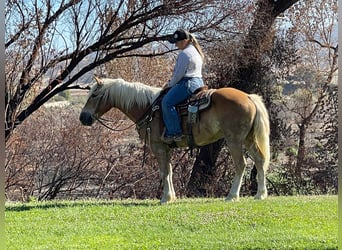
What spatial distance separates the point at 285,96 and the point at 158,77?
4306mm

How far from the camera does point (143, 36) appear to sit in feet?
40.0

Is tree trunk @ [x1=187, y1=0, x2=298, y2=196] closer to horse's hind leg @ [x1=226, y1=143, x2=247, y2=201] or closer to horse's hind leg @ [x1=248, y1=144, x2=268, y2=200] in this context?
horse's hind leg @ [x1=248, y1=144, x2=268, y2=200]

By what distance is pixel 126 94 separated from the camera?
25.7ft

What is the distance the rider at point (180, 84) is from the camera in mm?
7457

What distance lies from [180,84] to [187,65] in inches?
10.5

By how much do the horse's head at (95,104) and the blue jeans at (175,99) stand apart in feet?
3.09

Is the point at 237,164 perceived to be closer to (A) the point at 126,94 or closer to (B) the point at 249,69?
(A) the point at 126,94

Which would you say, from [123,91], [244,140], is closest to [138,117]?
[123,91]

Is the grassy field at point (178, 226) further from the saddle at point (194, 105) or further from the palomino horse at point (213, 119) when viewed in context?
the saddle at point (194, 105)

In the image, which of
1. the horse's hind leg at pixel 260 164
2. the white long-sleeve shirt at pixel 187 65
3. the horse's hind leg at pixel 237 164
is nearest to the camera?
the white long-sleeve shirt at pixel 187 65

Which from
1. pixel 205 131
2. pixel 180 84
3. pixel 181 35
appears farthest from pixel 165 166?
pixel 181 35

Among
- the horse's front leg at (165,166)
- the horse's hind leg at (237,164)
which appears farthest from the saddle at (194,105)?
the horse's hind leg at (237,164)

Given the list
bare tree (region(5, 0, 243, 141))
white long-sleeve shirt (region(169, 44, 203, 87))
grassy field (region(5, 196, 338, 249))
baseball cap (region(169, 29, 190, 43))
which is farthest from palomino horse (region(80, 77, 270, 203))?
bare tree (region(5, 0, 243, 141))

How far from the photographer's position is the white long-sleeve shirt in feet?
24.4
